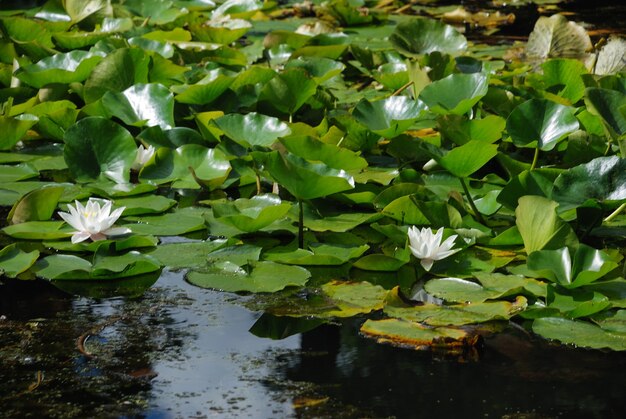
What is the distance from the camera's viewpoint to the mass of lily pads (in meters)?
2.10

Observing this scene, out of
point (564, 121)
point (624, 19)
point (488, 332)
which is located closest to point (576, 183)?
point (564, 121)

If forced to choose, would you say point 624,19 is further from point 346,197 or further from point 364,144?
point 346,197

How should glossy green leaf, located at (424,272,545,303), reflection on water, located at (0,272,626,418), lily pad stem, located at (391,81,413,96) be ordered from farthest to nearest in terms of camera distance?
lily pad stem, located at (391,81,413,96) < glossy green leaf, located at (424,272,545,303) < reflection on water, located at (0,272,626,418)

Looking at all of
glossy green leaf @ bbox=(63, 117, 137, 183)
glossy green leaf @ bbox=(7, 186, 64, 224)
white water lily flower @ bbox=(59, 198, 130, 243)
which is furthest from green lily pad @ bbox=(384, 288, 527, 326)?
glossy green leaf @ bbox=(63, 117, 137, 183)

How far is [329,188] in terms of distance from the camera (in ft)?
7.73

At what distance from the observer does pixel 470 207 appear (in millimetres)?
2660

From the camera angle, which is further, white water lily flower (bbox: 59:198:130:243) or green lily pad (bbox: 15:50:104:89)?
green lily pad (bbox: 15:50:104:89)

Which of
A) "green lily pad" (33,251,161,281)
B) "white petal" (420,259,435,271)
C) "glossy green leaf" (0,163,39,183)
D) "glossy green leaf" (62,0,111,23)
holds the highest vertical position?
"white petal" (420,259,435,271)

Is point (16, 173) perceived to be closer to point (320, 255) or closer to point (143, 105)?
point (143, 105)

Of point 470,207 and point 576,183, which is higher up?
point 576,183

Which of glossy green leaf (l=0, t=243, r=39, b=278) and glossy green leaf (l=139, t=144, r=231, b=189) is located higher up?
glossy green leaf (l=0, t=243, r=39, b=278)

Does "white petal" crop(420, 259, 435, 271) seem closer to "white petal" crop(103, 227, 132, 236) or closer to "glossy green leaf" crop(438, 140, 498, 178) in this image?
"glossy green leaf" crop(438, 140, 498, 178)

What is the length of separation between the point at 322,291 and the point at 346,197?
518 millimetres

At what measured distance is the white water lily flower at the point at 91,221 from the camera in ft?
7.81
